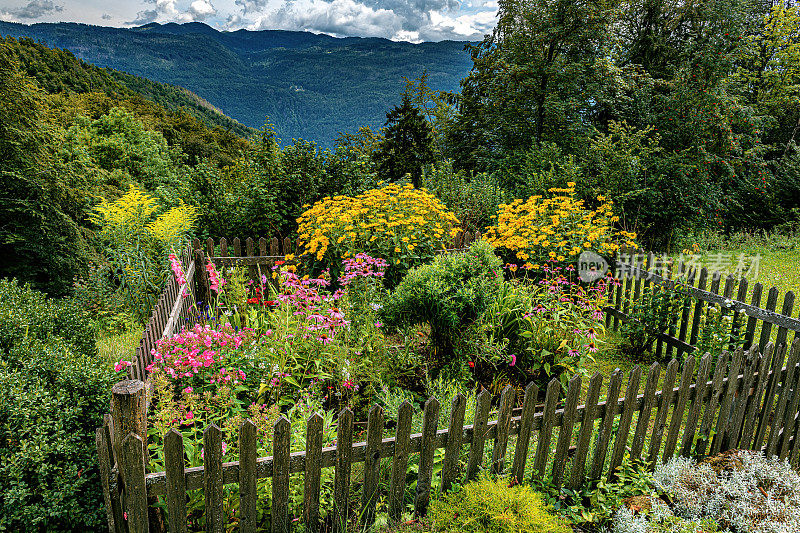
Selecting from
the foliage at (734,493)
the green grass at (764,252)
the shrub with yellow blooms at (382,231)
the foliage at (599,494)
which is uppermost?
the shrub with yellow blooms at (382,231)

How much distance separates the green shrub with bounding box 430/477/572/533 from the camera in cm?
216

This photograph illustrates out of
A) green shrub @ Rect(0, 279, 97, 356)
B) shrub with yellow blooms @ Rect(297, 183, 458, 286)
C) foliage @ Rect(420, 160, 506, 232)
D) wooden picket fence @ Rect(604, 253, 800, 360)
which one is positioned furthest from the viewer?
foliage @ Rect(420, 160, 506, 232)

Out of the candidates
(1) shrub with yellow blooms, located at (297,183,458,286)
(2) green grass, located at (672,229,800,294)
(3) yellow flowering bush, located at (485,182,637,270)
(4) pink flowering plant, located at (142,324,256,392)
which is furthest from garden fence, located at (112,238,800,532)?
(2) green grass, located at (672,229,800,294)

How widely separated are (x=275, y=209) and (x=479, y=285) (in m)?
4.56

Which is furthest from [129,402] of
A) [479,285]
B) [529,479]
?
[479,285]

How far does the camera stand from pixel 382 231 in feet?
17.7

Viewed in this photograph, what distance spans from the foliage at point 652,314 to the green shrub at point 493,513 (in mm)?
3495

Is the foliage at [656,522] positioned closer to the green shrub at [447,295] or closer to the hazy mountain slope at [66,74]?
the green shrub at [447,295]

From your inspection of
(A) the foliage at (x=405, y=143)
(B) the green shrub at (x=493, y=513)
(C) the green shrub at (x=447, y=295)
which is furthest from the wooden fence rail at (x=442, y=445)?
(A) the foliage at (x=405, y=143)

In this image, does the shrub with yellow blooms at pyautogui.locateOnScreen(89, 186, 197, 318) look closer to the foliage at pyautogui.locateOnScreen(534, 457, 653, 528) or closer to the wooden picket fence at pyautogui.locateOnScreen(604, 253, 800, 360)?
the foliage at pyautogui.locateOnScreen(534, 457, 653, 528)

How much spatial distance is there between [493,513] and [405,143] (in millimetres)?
23176

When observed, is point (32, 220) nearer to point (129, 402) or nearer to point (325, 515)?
point (129, 402)

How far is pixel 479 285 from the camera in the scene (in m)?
3.94

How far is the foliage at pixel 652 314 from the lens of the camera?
16.1 feet
